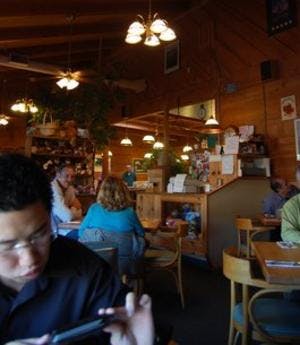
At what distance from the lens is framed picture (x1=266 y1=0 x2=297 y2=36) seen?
5.99 meters

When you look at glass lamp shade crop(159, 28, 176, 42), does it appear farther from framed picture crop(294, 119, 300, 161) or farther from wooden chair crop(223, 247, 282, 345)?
wooden chair crop(223, 247, 282, 345)

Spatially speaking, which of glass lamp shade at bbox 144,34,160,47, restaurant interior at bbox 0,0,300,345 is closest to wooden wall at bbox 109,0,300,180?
restaurant interior at bbox 0,0,300,345

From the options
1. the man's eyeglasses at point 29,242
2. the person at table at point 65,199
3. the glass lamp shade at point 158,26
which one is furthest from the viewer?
the glass lamp shade at point 158,26

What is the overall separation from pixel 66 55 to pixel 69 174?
6594mm

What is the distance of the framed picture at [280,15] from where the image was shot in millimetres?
5992

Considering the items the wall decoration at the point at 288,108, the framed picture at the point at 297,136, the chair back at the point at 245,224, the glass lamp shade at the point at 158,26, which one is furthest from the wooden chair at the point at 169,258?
the wall decoration at the point at 288,108

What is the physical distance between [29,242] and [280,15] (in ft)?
21.1

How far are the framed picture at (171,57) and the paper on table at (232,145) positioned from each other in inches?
117

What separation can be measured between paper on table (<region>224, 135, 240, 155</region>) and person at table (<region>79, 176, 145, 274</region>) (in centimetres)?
278

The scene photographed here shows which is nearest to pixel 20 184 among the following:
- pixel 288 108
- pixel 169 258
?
pixel 169 258

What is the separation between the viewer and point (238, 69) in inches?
271

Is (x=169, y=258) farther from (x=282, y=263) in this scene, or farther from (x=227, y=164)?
(x=227, y=164)

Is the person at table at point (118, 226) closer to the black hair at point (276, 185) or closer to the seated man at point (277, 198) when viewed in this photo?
the seated man at point (277, 198)

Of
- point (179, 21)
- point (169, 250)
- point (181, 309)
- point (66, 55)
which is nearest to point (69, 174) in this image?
point (169, 250)
